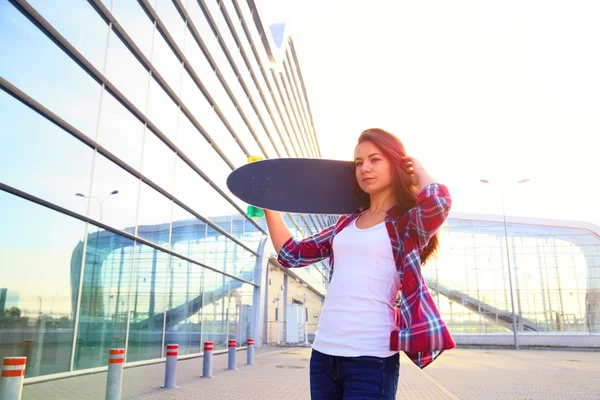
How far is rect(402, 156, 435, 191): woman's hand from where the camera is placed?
1825 mm

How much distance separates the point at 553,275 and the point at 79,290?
35.9 meters

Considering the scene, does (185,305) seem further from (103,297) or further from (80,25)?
(80,25)

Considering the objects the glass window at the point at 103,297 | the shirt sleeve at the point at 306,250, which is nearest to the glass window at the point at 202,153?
the glass window at the point at 103,297

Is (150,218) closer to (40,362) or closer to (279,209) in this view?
(40,362)

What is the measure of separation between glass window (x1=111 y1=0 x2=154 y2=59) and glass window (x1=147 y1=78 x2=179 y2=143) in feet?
2.81

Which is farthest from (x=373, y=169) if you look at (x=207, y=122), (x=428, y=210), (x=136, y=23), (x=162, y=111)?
(x=207, y=122)

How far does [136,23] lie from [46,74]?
11.3 ft

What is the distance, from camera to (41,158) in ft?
24.6

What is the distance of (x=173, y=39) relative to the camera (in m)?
12.4

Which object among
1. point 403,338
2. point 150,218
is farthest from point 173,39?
point 403,338

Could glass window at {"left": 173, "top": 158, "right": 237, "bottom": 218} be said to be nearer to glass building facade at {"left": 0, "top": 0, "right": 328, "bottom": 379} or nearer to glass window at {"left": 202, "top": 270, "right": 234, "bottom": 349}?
glass building facade at {"left": 0, "top": 0, "right": 328, "bottom": 379}

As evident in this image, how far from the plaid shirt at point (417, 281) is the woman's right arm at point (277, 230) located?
53cm

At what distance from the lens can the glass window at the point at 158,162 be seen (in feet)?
36.2

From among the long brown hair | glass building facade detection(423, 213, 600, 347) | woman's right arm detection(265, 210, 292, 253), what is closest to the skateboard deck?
woman's right arm detection(265, 210, 292, 253)
